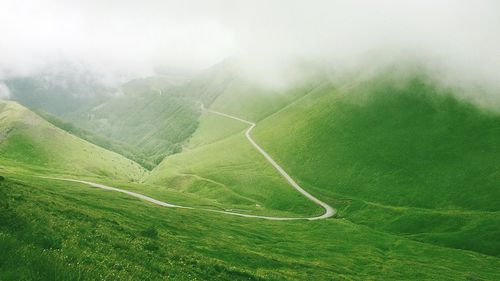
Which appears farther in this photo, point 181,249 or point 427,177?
point 427,177

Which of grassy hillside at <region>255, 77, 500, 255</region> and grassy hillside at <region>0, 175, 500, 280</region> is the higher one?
grassy hillside at <region>255, 77, 500, 255</region>

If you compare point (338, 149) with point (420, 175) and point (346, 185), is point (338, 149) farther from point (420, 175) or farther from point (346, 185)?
point (420, 175)

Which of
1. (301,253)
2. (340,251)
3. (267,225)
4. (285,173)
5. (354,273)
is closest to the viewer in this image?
(354,273)

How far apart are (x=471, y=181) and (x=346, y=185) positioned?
46554 millimetres

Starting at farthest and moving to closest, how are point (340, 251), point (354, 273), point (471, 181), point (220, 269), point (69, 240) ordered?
point (471, 181) < point (340, 251) < point (354, 273) < point (220, 269) < point (69, 240)

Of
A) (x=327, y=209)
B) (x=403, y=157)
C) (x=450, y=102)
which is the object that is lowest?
(x=327, y=209)

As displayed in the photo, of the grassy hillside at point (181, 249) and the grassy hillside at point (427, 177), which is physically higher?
the grassy hillside at point (427, 177)

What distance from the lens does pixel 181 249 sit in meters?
40.5

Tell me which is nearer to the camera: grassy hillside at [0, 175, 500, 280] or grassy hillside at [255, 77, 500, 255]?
grassy hillside at [0, 175, 500, 280]

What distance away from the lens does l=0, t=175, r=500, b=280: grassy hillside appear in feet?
59.0

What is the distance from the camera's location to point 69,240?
26406 millimetres

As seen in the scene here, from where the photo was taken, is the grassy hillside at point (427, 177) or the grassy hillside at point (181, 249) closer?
the grassy hillside at point (181, 249)

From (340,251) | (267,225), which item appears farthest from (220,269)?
(267,225)

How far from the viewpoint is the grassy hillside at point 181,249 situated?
17970 mm
